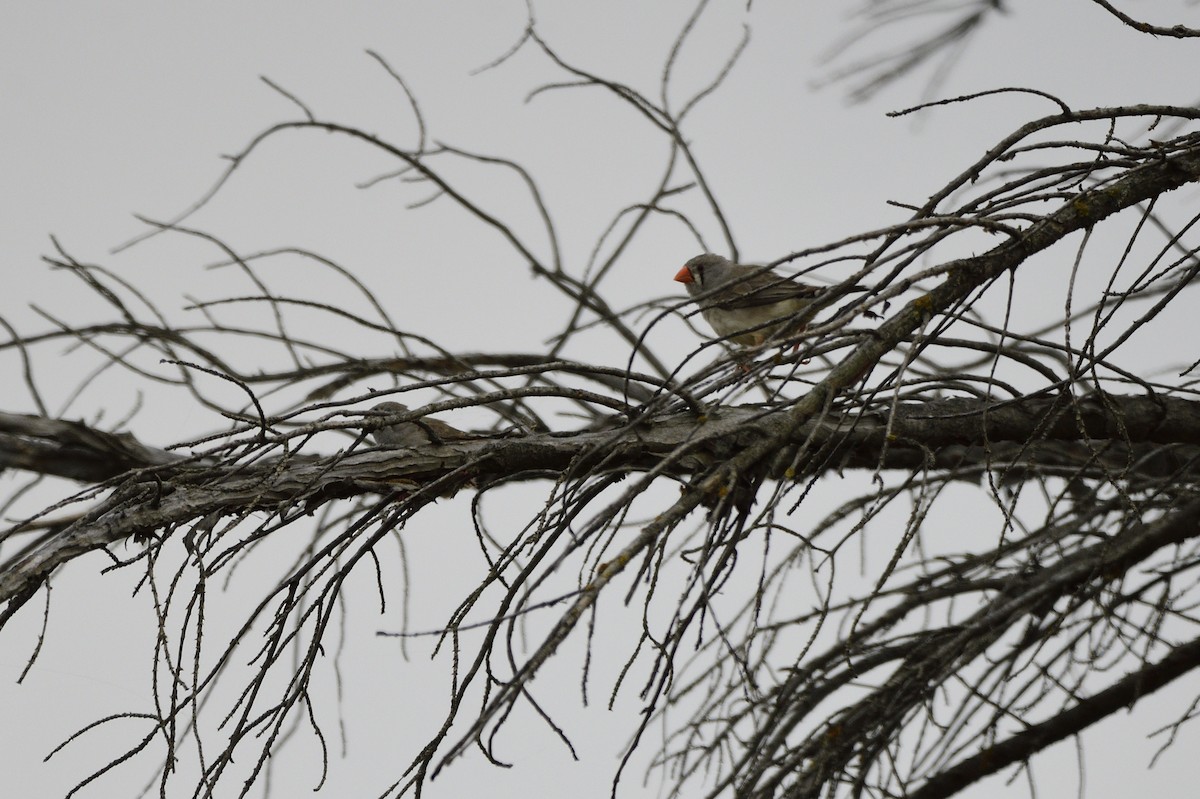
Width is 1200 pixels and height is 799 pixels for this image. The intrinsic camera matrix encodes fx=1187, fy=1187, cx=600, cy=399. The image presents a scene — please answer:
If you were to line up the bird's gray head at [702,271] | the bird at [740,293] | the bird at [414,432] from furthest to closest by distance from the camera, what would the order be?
the bird's gray head at [702,271] → the bird at [740,293] → the bird at [414,432]

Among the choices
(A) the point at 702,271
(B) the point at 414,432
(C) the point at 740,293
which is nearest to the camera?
(B) the point at 414,432

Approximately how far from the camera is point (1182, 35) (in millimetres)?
1848

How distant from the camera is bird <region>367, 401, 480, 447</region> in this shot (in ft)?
7.36

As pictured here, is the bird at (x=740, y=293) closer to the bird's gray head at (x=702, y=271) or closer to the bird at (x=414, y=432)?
the bird's gray head at (x=702, y=271)

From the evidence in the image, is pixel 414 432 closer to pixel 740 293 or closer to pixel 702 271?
pixel 740 293

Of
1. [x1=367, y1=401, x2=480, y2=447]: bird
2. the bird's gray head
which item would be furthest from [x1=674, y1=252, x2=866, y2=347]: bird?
[x1=367, y1=401, x2=480, y2=447]: bird

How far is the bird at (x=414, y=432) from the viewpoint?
224cm

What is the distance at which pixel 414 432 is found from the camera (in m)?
2.84

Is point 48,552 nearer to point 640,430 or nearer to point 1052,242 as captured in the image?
point 640,430

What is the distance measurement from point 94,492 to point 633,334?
2.20 metres

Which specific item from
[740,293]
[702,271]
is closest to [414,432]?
[740,293]

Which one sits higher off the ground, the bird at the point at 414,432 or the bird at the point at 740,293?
the bird at the point at 740,293

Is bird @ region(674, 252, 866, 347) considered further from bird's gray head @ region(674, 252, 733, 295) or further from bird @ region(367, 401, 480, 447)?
bird @ region(367, 401, 480, 447)

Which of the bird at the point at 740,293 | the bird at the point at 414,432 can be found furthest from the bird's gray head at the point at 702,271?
the bird at the point at 414,432
